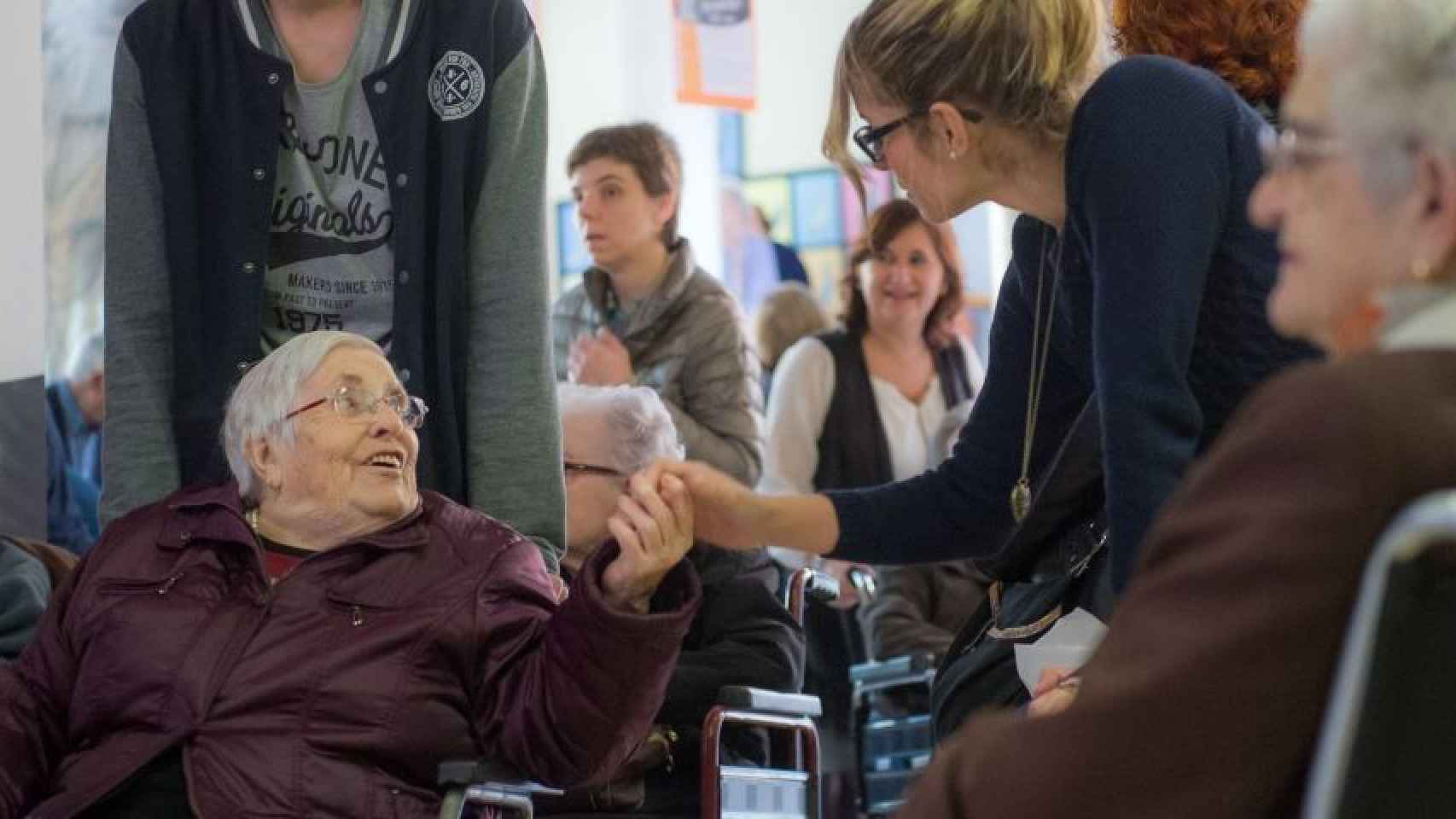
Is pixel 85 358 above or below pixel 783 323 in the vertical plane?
above

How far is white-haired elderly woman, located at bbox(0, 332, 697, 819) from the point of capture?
2.83 meters

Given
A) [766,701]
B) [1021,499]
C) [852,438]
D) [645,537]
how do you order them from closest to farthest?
[645,537] < [1021,499] < [766,701] < [852,438]

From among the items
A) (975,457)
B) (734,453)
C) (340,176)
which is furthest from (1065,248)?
(734,453)

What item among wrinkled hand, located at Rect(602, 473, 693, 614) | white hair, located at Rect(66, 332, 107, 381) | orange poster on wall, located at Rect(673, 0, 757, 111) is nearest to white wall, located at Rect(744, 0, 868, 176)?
orange poster on wall, located at Rect(673, 0, 757, 111)

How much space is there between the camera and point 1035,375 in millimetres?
2619

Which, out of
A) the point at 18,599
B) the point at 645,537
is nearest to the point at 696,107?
the point at 18,599

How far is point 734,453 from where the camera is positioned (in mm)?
4801

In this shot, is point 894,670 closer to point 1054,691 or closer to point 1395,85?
point 1054,691

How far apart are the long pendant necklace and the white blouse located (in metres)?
2.89

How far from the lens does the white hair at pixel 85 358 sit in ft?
15.9

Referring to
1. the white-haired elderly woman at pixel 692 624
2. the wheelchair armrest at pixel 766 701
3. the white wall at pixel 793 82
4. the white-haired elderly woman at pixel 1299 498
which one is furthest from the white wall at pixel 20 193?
the white wall at pixel 793 82

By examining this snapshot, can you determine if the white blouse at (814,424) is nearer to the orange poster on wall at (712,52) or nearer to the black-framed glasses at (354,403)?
the orange poster on wall at (712,52)

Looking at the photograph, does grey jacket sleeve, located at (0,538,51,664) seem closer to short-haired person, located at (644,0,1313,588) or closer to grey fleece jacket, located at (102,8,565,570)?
grey fleece jacket, located at (102,8,565,570)

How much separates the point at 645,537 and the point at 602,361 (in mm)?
2535
